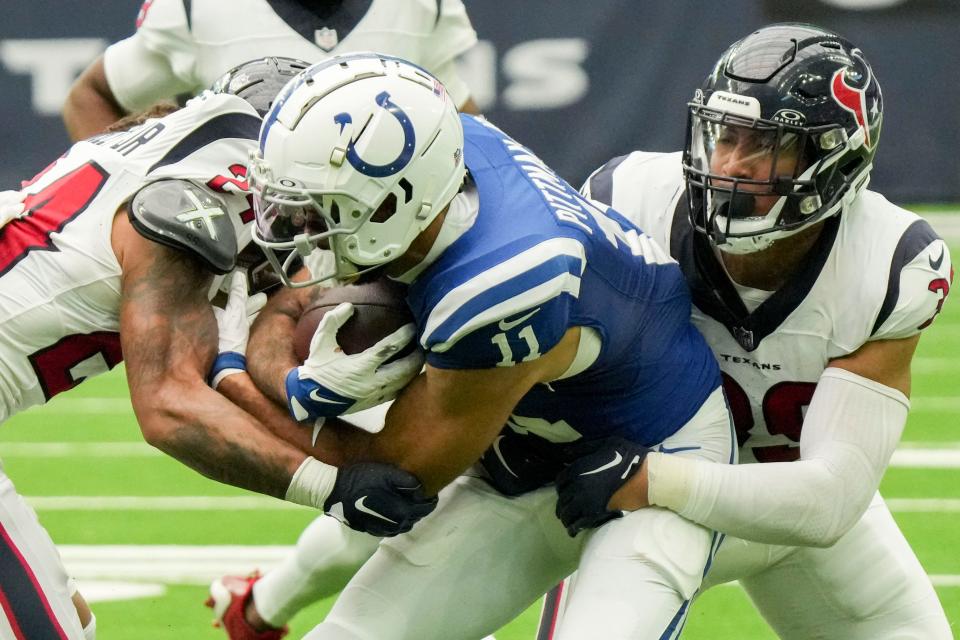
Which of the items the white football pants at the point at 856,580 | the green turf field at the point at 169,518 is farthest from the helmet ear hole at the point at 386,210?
the green turf field at the point at 169,518

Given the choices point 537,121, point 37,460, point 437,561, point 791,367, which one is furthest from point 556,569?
point 537,121

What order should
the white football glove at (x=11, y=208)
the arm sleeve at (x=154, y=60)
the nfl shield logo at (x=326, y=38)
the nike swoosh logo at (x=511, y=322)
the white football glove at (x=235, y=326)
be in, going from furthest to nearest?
the arm sleeve at (x=154, y=60)
the nfl shield logo at (x=326, y=38)
the white football glove at (x=11, y=208)
the white football glove at (x=235, y=326)
the nike swoosh logo at (x=511, y=322)

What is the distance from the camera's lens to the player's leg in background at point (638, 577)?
289 cm

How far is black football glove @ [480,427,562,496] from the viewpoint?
10.6 feet

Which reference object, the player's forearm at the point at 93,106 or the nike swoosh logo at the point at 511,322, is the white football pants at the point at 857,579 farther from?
the player's forearm at the point at 93,106

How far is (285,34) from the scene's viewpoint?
4770 mm

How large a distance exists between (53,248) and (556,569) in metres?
1.22

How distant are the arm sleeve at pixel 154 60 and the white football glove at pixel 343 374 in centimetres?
223

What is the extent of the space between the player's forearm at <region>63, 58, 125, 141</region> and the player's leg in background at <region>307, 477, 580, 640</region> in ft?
8.12

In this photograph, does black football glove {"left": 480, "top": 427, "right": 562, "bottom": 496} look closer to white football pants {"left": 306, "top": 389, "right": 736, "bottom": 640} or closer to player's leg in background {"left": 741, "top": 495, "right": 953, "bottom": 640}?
white football pants {"left": 306, "top": 389, "right": 736, "bottom": 640}

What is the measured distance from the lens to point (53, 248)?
312 cm

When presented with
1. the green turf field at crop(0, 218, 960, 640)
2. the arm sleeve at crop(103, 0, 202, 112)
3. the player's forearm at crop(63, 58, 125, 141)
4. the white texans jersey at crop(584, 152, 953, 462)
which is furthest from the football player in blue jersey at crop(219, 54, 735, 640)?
the player's forearm at crop(63, 58, 125, 141)

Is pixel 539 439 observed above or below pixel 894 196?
above

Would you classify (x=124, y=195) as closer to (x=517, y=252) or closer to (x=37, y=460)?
(x=517, y=252)
